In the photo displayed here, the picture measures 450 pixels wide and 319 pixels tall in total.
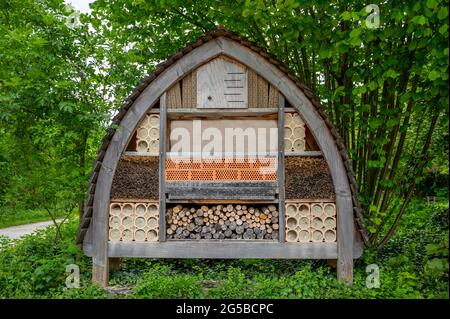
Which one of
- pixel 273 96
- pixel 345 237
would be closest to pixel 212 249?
pixel 345 237

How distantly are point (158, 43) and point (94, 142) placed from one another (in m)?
2.41

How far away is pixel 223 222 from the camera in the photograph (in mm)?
5648

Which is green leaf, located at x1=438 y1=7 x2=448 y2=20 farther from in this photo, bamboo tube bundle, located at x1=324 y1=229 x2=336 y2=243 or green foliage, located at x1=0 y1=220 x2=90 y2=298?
green foliage, located at x1=0 y1=220 x2=90 y2=298

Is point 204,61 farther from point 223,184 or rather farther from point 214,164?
point 223,184

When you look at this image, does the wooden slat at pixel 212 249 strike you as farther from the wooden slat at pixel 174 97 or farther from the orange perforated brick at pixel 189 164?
the wooden slat at pixel 174 97

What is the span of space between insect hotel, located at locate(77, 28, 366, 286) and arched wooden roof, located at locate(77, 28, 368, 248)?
0.01 metres

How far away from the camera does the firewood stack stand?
5.58 metres

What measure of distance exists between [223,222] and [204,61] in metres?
2.33

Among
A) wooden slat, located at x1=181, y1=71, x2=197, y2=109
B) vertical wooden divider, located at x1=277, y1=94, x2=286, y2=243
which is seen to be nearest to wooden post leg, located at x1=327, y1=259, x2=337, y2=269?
vertical wooden divider, located at x1=277, y1=94, x2=286, y2=243

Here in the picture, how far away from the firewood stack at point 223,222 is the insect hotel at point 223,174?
0.01 meters

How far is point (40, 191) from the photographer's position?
6.79 metres

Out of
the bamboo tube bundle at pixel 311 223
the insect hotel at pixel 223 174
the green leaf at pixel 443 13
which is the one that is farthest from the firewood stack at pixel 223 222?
the green leaf at pixel 443 13

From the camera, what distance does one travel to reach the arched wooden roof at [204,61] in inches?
213
